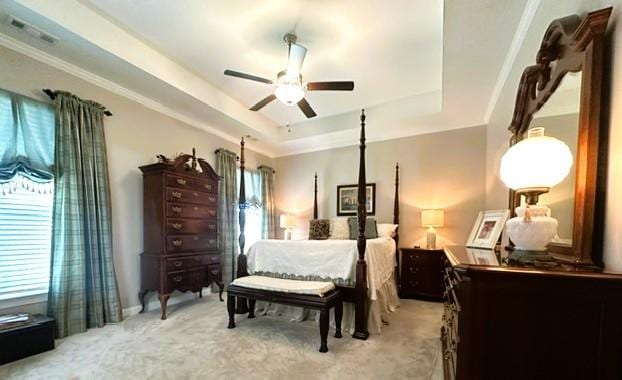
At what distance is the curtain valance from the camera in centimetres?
243

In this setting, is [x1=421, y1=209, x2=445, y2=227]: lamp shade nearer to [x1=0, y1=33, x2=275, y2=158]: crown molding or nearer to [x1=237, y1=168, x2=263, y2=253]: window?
[x1=237, y1=168, x2=263, y2=253]: window

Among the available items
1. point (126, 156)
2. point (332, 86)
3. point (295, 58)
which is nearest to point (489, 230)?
point (332, 86)

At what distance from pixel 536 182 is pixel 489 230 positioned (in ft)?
4.16

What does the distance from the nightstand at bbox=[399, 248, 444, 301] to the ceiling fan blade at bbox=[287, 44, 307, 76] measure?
3.00 m

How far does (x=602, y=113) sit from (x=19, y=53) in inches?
169

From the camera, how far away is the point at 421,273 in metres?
3.99

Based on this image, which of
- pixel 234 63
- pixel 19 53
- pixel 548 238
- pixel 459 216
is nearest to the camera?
pixel 548 238

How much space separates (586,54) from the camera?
1146 mm

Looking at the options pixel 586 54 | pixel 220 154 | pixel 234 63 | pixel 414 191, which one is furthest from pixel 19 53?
pixel 414 191

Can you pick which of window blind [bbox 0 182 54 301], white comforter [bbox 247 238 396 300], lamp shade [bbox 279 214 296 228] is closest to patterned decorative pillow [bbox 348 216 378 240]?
white comforter [bbox 247 238 396 300]

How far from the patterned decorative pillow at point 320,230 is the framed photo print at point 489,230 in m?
2.50

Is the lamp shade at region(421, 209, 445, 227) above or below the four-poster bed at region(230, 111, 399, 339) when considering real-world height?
above

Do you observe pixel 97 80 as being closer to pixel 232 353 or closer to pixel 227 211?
pixel 227 211

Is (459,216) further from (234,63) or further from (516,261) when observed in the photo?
(234,63)
